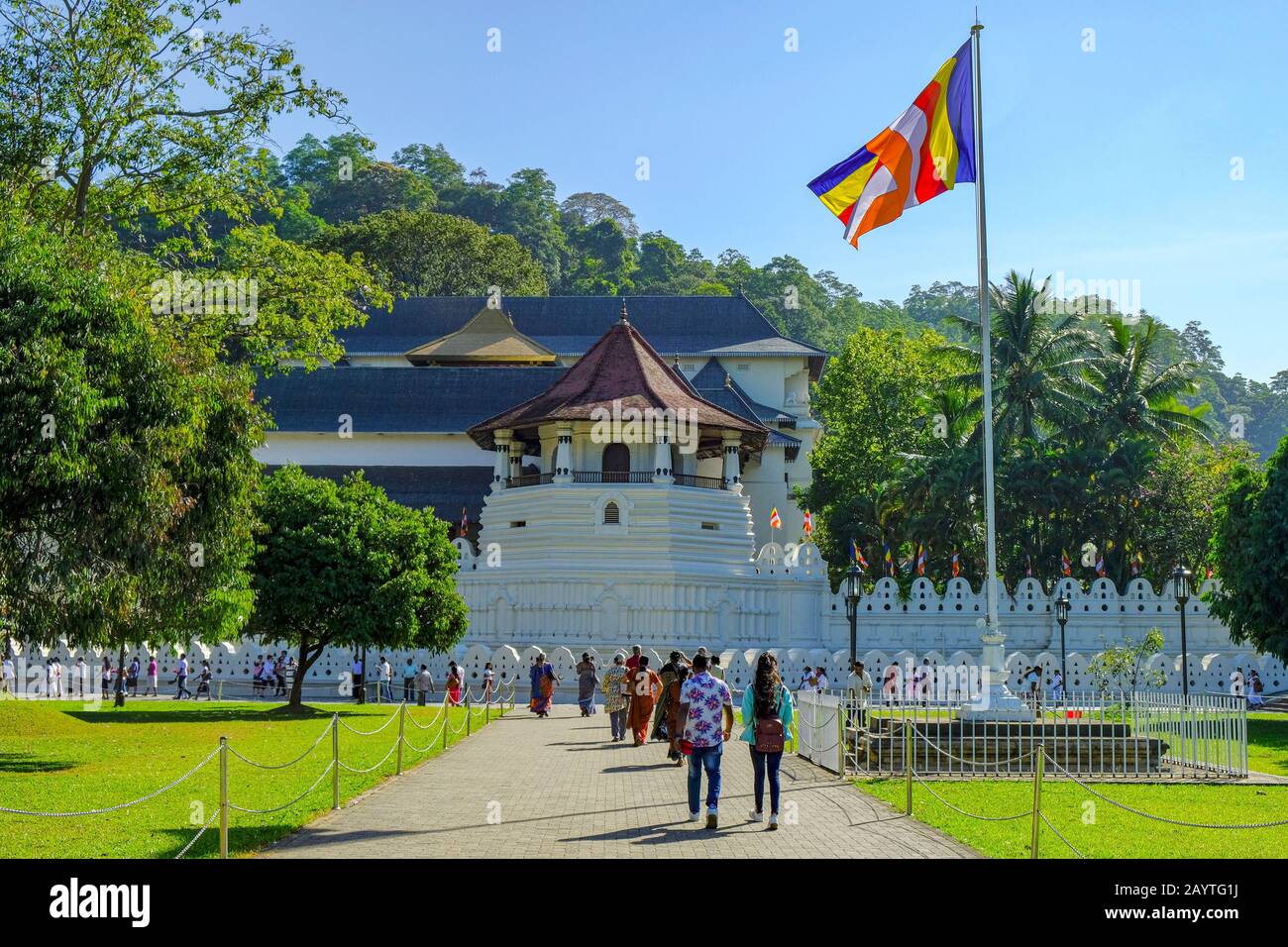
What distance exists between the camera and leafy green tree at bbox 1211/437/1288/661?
30.0 m

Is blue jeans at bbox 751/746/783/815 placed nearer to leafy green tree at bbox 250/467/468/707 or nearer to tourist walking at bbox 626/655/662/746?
tourist walking at bbox 626/655/662/746

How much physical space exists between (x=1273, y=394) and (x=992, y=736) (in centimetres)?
13250

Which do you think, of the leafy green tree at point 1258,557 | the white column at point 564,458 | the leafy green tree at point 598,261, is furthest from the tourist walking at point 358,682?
the leafy green tree at point 598,261

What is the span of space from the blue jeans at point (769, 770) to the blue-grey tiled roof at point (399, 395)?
1880 inches

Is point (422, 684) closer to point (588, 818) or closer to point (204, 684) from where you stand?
point (204, 684)

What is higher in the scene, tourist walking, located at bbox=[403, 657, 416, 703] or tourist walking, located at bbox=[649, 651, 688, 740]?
tourist walking, located at bbox=[649, 651, 688, 740]

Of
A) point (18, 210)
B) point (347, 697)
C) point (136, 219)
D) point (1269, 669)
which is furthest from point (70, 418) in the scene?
point (1269, 669)

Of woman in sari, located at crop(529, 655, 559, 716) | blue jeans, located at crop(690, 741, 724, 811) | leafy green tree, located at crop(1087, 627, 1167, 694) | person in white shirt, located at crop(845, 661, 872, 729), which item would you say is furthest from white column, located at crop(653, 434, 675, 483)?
blue jeans, located at crop(690, 741, 724, 811)

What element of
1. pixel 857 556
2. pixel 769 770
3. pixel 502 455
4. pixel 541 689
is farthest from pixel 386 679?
pixel 769 770

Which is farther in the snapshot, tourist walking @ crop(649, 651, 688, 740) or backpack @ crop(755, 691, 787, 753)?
tourist walking @ crop(649, 651, 688, 740)

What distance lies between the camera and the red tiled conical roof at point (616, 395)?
156ft

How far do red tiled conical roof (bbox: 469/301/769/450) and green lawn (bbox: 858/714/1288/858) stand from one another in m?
29.2

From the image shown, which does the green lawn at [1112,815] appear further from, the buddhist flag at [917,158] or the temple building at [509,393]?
the temple building at [509,393]

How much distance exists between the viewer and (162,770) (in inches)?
737
